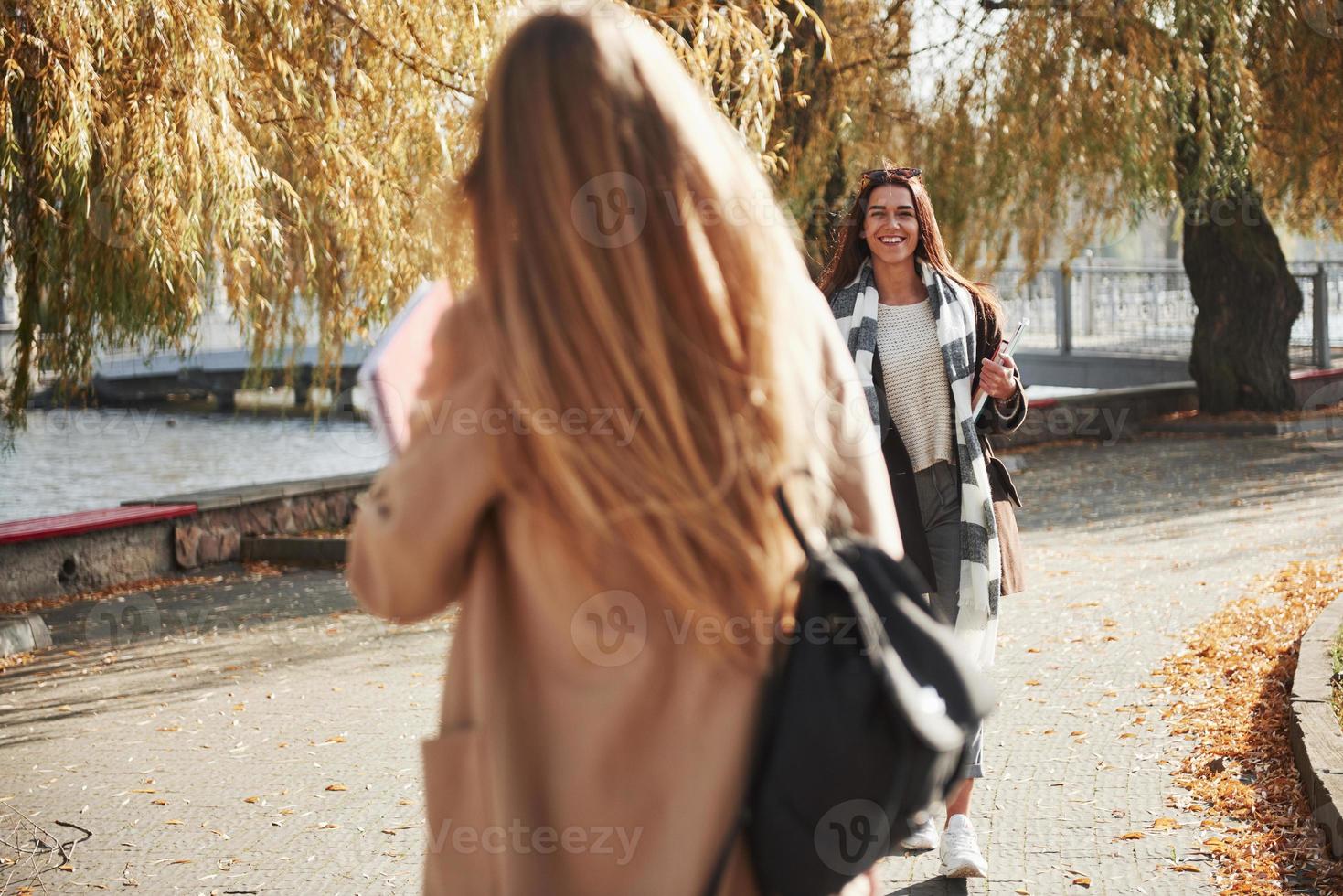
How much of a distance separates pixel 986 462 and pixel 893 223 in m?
0.81

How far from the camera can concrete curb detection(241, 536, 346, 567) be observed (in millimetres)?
11000

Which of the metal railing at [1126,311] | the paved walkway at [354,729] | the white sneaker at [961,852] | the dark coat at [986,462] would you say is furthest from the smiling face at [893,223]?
the metal railing at [1126,311]

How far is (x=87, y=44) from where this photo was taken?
664cm

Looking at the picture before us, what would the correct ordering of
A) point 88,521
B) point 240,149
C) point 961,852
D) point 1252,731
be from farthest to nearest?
point 88,521 → point 240,149 → point 1252,731 → point 961,852

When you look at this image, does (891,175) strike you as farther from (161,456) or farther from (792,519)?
(161,456)

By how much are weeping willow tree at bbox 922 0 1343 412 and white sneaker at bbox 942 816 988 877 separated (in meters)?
10.6

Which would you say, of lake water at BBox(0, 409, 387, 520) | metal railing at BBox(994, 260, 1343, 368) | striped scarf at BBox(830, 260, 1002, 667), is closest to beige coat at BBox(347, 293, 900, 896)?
striped scarf at BBox(830, 260, 1002, 667)

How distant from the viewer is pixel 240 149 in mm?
7070

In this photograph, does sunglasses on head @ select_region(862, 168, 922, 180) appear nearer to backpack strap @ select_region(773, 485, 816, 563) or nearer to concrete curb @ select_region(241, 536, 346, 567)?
backpack strap @ select_region(773, 485, 816, 563)

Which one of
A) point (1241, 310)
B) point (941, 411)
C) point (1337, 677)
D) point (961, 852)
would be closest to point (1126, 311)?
point (1241, 310)

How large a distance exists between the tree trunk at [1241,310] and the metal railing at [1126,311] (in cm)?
507

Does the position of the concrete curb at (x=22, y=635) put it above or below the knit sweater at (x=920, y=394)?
below

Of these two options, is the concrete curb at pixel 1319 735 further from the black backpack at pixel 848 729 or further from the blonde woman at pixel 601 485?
the blonde woman at pixel 601 485

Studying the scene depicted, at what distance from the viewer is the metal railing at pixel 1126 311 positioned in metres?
23.9
